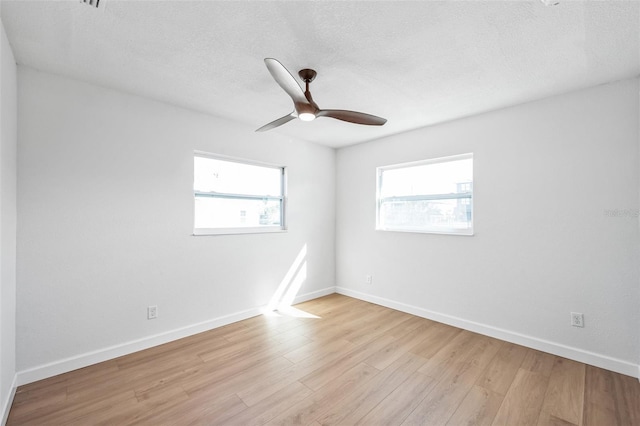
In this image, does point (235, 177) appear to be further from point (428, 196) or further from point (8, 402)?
point (8, 402)

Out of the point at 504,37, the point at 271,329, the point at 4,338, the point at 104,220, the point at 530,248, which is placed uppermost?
the point at 504,37

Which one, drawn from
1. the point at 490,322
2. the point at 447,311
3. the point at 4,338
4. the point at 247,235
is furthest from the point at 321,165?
the point at 4,338

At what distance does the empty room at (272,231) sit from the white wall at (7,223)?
32mm

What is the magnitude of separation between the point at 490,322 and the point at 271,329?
7.82 feet

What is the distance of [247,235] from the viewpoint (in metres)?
3.52

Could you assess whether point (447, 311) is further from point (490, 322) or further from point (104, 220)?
point (104, 220)

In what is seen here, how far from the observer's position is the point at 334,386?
6.96 ft

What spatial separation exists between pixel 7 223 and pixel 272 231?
241cm

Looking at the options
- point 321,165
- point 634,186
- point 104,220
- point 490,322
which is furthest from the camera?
point 321,165

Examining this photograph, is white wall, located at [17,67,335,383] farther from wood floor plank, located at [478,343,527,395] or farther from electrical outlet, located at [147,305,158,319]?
wood floor plank, located at [478,343,527,395]

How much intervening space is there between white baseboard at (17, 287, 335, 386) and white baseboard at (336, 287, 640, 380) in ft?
6.55

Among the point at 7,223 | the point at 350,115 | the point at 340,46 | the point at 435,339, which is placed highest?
the point at 340,46

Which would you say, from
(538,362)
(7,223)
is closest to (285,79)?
(7,223)

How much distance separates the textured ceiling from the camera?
159 centimetres
